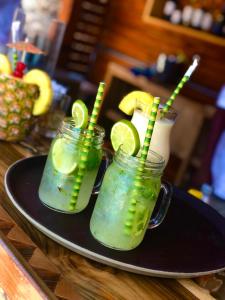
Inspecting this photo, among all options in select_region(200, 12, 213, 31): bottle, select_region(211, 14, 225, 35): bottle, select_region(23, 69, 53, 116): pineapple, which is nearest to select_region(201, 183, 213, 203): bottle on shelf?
select_region(23, 69, 53, 116): pineapple

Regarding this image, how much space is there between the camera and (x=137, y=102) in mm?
971

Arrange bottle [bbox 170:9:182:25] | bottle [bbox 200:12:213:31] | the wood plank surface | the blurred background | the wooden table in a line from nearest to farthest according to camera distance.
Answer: the wooden table < the blurred background < bottle [bbox 200:12:213:31] < bottle [bbox 170:9:182:25] < the wood plank surface

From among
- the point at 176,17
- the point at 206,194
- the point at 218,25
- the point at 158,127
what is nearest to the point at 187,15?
the point at 176,17

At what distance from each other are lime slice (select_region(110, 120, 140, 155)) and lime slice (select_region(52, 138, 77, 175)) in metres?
0.09

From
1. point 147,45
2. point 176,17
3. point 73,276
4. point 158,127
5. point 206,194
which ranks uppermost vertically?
point 176,17

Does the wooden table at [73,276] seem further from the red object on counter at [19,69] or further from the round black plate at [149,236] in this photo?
the red object on counter at [19,69]

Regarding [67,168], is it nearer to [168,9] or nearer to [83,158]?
[83,158]

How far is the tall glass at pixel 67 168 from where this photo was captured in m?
0.83

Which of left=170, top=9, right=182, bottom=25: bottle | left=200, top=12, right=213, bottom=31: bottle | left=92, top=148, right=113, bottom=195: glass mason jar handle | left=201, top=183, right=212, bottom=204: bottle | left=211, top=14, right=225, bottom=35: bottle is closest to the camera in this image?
left=92, top=148, right=113, bottom=195: glass mason jar handle

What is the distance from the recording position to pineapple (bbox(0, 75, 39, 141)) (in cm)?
113

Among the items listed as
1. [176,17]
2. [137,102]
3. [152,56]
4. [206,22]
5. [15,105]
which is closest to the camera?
[137,102]

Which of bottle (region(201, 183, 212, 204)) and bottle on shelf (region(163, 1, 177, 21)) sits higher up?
bottle on shelf (region(163, 1, 177, 21))

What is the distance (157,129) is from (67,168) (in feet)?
0.92

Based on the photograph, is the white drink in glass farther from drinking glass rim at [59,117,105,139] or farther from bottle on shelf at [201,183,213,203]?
bottle on shelf at [201,183,213,203]
